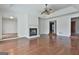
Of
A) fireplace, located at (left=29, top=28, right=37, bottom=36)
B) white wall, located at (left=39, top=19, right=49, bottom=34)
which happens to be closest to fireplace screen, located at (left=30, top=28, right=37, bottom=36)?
fireplace, located at (left=29, top=28, right=37, bottom=36)

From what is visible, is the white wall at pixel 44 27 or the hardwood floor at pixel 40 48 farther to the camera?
the white wall at pixel 44 27

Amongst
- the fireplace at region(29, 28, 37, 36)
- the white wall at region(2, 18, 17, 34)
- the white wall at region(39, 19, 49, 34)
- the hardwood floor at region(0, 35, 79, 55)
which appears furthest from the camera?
the white wall at region(39, 19, 49, 34)

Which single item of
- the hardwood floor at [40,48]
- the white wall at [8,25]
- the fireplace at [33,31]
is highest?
the white wall at [8,25]

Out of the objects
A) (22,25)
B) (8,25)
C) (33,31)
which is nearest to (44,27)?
(33,31)

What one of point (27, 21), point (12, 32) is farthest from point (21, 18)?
point (12, 32)

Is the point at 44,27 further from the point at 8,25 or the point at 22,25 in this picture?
the point at 8,25

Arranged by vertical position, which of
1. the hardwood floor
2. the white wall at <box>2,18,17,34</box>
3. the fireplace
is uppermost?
the white wall at <box>2,18,17,34</box>

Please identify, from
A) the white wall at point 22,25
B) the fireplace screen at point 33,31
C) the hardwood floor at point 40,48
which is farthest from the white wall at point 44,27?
the hardwood floor at point 40,48

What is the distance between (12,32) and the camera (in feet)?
29.0

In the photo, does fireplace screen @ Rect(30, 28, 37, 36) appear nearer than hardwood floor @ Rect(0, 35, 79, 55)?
No

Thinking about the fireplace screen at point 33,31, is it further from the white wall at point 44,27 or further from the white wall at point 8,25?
the white wall at point 44,27

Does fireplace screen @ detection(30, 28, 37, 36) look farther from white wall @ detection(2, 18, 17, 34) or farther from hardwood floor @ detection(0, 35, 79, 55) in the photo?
hardwood floor @ detection(0, 35, 79, 55)

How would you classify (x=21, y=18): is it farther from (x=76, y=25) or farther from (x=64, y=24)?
(x=76, y=25)
